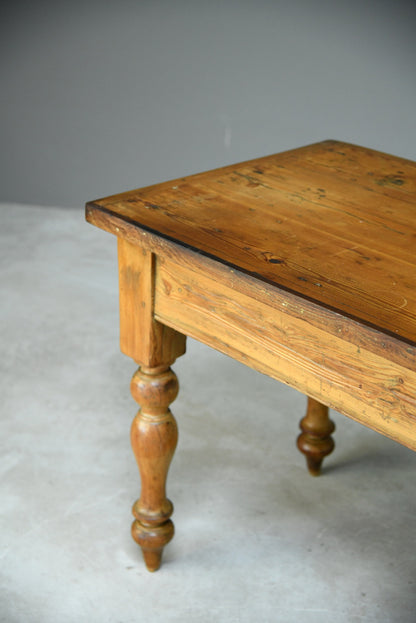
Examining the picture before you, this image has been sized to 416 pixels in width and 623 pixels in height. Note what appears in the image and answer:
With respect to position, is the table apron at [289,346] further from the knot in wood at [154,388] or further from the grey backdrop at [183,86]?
the grey backdrop at [183,86]

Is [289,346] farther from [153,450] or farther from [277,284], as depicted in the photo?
[153,450]

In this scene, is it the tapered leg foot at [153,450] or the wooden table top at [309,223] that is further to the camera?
the tapered leg foot at [153,450]

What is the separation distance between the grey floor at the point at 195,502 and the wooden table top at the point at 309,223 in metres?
0.74

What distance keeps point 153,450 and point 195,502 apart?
37cm

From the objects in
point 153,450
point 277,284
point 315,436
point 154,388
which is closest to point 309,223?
point 277,284

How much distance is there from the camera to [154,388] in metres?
1.47

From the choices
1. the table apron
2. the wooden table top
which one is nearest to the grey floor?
the table apron

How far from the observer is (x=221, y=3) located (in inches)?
137

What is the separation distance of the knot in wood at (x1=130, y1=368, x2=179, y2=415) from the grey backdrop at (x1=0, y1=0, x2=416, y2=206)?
2266mm

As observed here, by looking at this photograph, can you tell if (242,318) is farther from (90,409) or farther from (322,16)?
(322,16)

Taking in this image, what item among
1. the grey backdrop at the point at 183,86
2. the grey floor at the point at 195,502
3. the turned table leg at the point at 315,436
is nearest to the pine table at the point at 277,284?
the grey floor at the point at 195,502

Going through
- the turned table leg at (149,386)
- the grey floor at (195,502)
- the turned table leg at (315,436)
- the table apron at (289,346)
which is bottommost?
the grey floor at (195,502)

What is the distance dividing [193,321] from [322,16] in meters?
2.47

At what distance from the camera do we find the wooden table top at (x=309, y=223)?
3.65 ft
